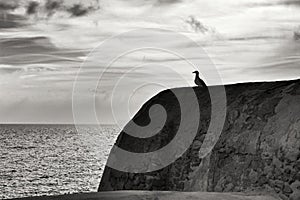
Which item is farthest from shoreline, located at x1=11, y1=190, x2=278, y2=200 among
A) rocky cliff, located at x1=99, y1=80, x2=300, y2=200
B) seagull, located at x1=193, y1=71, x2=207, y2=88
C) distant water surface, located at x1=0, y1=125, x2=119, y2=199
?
distant water surface, located at x1=0, y1=125, x2=119, y2=199

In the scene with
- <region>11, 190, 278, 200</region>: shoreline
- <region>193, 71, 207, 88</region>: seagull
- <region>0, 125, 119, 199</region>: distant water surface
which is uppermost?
<region>193, 71, 207, 88</region>: seagull

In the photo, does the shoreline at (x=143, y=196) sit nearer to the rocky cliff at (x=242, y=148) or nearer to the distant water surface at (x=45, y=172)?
the rocky cliff at (x=242, y=148)

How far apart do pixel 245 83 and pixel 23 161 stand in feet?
265

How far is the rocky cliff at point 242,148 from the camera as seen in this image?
20.7 feet

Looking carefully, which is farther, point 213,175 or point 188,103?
point 188,103

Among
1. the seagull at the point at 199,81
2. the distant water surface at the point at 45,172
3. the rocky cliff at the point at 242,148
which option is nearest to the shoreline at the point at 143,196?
the rocky cliff at the point at 242,148

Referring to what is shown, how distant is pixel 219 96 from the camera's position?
8000mm

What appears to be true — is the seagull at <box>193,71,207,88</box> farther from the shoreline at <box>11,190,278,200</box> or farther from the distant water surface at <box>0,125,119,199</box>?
the distant water surface at <box>0,125,119,199</box>

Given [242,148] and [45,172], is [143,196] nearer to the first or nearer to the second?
[242,148]

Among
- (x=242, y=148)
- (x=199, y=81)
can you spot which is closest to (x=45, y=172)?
(x=199, y=81)

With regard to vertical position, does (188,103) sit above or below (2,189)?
above

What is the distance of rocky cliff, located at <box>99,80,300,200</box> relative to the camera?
6.30 metres

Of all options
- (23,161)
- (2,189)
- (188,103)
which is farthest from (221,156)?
(23,161)

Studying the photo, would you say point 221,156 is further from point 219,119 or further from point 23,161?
point 23,161
